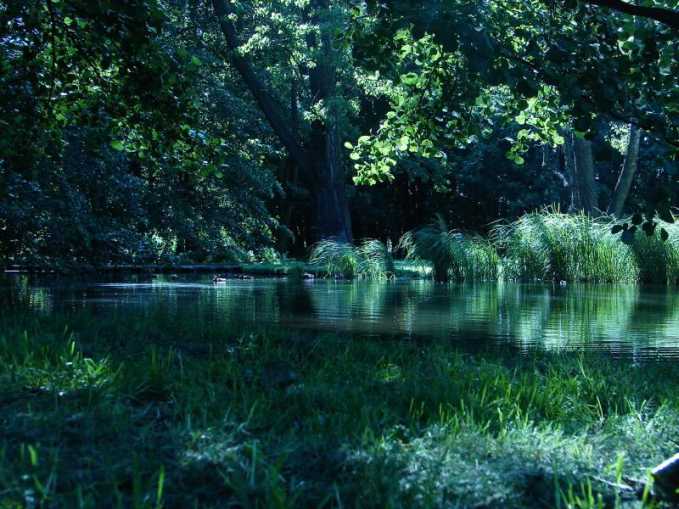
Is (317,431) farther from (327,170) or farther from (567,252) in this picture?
(327,170)

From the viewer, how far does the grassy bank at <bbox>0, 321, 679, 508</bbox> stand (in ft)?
7.89

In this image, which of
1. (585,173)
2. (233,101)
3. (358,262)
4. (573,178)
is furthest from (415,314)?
(573,178)

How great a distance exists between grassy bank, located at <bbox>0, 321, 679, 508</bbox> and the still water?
5.92 ft

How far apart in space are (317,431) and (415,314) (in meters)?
6.21

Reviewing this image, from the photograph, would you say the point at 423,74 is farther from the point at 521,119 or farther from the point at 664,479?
the point at 664,479

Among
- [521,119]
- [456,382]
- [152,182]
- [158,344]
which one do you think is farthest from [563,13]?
[152,182]

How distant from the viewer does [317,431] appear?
3.13 metres

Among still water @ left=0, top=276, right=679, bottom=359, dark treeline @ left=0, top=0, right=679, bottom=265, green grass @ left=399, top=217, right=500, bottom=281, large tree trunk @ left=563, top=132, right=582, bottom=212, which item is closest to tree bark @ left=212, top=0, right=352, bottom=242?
dark treeline @ left=0, top=0, right=679, bottom=265

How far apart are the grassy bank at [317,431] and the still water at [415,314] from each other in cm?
181

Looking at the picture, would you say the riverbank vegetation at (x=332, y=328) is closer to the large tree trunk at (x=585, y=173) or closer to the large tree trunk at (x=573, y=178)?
the large tree trunk at (x=585, y=173)

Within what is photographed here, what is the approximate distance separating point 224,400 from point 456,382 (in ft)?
4.09

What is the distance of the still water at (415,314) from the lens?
6758 millimetres

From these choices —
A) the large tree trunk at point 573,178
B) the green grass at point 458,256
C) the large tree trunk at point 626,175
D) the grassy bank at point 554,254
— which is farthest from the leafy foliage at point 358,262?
the large tree trunk at point 626,175

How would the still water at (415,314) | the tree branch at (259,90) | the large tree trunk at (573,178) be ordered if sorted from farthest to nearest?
1. the large tree trunk at (573,178)
2. the tree branch at (259,90)
3. the still water at (415,314)
